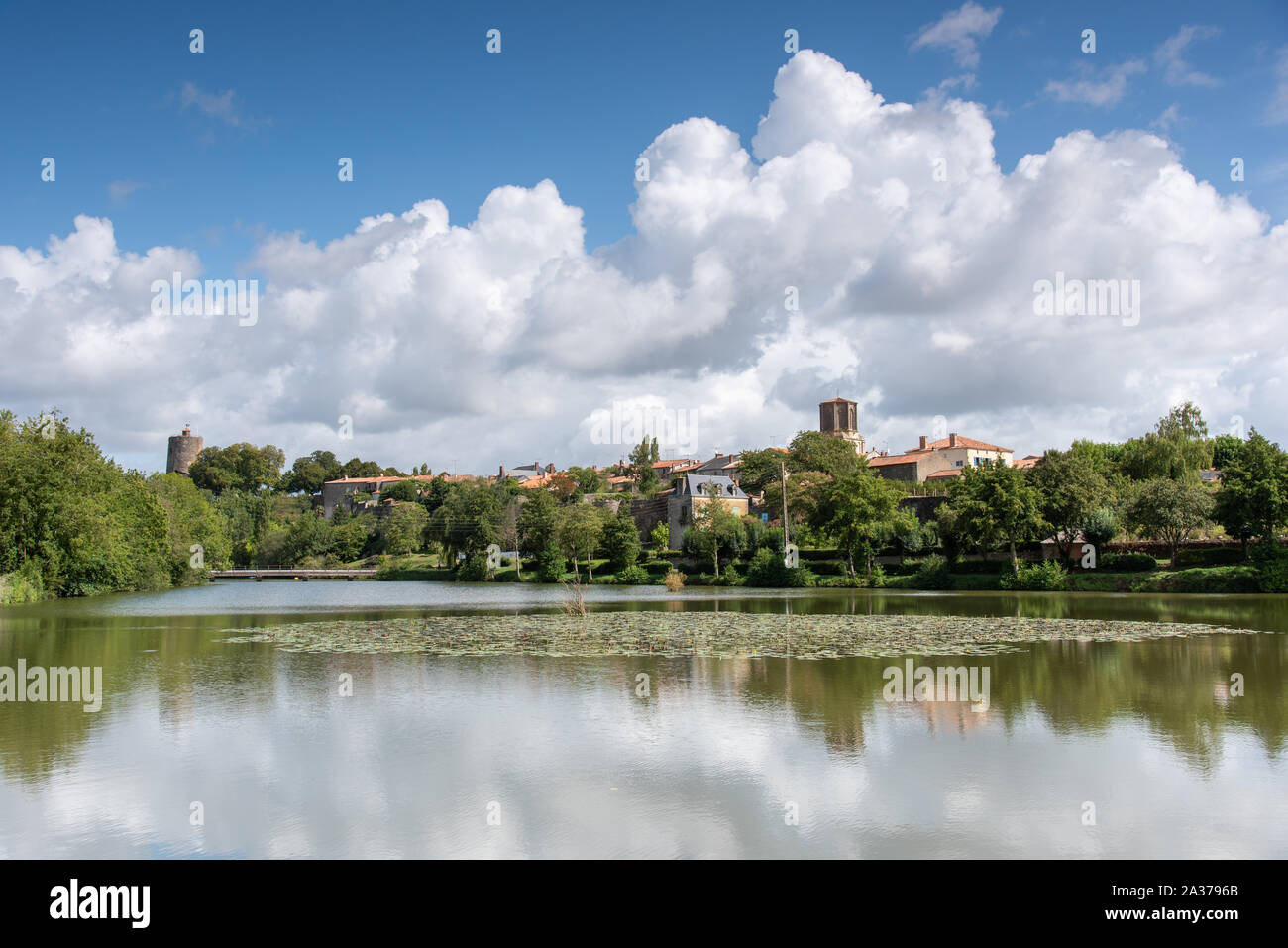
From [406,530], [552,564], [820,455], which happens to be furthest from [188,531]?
[820,455]

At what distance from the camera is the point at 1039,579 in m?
50.5

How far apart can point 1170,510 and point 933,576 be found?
1383cm

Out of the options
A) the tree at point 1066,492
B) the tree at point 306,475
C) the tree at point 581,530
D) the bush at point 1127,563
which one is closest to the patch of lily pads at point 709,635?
the bush at point 1127,563

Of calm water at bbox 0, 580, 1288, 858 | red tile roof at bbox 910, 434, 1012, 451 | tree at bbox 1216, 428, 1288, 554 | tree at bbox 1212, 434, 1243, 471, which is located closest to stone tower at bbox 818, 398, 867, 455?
red tile roof at bbox 910, 434, 1012, 451

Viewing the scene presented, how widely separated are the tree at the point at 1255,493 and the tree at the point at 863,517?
2037 cm

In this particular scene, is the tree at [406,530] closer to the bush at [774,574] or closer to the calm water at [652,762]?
the bush at [774,574]

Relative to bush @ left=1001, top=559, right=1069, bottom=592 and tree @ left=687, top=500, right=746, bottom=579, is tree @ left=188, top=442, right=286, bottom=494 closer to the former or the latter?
tree @ left=687, top=500, right=746, bottom=579

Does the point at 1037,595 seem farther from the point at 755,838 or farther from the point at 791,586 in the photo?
the point at 755,838

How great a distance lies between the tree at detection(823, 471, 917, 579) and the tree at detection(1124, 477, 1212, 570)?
1550 cm

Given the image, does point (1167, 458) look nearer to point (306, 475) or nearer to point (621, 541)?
point (621, 541)

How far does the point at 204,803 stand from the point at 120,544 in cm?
5671

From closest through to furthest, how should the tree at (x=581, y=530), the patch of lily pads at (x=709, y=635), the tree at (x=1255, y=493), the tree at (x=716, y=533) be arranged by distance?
the patch of lily pads at (x=709, y=635), the tree at (x=1255, y=493), the tree at (x=716, y=533), the tree at (x=581, y=530)

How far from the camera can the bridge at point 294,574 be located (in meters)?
101
